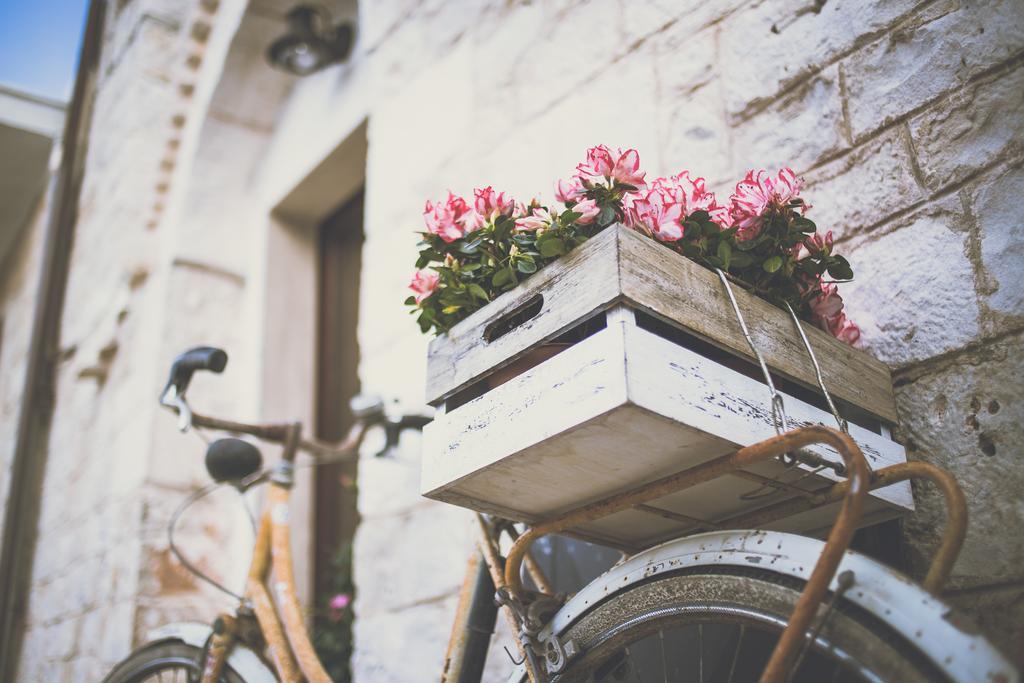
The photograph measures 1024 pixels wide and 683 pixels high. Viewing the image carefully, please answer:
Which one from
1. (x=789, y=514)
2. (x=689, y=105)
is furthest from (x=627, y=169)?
(x=689, y=105)

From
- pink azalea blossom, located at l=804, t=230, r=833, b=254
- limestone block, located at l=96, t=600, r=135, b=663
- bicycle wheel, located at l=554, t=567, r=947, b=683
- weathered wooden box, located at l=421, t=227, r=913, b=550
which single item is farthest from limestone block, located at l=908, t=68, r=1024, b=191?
limestone block, located at l=96, t=600, r=135, b=663

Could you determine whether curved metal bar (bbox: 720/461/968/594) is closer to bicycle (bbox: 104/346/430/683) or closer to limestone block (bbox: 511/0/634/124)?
bicycle (bbox: 104/346/430/683)

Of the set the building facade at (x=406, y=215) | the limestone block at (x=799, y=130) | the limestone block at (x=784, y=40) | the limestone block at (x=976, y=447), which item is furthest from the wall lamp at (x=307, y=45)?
the limestone block at (x=976, y=447)

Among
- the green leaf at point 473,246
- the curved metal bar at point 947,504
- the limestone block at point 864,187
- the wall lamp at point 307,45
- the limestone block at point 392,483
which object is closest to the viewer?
the curved metal bar at point 947,504

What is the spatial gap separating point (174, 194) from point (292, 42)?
968mm

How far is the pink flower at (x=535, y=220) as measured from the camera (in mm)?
1369

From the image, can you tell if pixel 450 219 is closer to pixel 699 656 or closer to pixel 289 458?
pixel 699 656

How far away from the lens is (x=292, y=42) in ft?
11.4

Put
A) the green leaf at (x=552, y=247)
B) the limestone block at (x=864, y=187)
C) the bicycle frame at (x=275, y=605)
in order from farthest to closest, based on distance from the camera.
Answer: the bicycle frame at (x=275, y=605) → the limestone block at (x=864, y=187) → the green leaf at (x=552, y=247)

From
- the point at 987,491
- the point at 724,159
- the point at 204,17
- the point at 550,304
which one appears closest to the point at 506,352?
the point at 550,304

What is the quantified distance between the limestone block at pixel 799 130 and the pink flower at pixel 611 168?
566mm

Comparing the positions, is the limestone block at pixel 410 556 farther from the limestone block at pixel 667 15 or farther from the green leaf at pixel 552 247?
the limestone block at pixel 667 15

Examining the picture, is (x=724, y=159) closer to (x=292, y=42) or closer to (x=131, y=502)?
(x=292, y=42)

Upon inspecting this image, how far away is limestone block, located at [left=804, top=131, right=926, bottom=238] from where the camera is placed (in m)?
1.64
